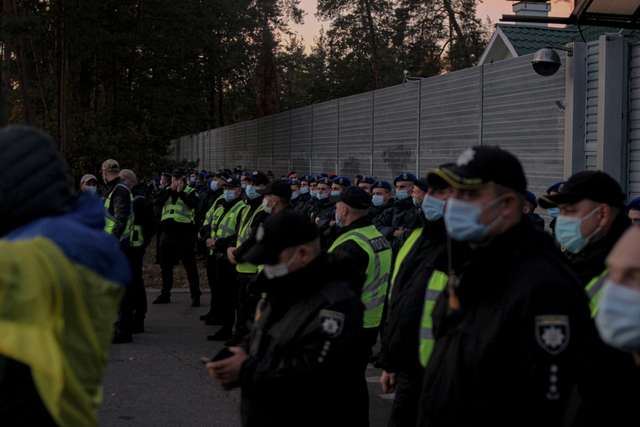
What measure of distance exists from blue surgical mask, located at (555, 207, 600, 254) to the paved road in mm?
3315

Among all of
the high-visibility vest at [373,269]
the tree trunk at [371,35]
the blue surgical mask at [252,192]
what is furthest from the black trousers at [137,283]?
the tree trunk at [371,35]

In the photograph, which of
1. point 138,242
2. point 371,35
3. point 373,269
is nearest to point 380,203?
point 138,242

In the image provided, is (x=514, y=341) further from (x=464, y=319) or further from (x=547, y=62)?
(x=547, y=62)

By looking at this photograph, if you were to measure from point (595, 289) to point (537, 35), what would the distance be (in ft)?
70.9

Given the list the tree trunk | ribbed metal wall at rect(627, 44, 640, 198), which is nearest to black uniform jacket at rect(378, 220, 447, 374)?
ribbed metal wall at rect(627, 44, 640, 198)

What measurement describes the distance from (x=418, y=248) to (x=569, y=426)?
2816 millimetres

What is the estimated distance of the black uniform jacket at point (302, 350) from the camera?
13.3 ft

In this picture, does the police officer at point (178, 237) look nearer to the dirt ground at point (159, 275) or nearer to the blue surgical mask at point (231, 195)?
the blue surgical mask at point (231, 195)

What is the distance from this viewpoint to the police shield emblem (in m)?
3.13

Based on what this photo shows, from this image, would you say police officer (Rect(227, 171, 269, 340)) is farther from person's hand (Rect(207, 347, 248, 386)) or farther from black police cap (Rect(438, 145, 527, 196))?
black police cap (Rect(438, 145, 527, 196))

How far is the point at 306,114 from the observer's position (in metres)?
24.3

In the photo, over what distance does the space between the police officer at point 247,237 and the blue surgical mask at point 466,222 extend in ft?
18.7

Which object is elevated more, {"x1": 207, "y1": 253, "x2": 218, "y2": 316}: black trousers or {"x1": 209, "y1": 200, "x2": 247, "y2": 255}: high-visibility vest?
{"x1": 209, "y1": 200, "x2": 247, "y2": 255}: high-visibility vest

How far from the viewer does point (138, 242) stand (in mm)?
11234
